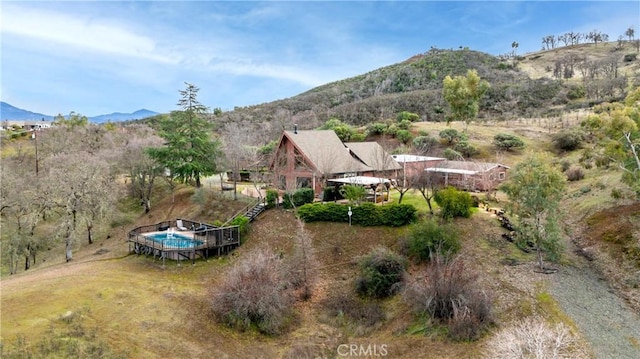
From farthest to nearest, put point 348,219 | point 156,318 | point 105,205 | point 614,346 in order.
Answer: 1. point 105,205
2. point 348,219
3. point 156,318
4. point 614,346

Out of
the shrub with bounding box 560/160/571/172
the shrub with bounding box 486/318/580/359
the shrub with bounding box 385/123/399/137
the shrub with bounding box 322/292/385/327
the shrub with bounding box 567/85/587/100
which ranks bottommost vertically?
the shrub with bounding box 322/292/385/327

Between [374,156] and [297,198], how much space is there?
34.7ft

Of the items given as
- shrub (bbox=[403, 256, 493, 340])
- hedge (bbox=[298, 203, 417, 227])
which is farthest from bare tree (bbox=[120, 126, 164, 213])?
shrub (bbox=[403, 256, 493, 340])

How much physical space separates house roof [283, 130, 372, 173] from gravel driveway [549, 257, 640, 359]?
61.1 ft

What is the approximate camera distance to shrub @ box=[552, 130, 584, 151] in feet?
168

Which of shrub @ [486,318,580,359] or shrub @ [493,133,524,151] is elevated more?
shrub @ [493,133,524,151]

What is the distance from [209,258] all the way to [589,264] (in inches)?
893

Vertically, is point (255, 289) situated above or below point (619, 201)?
below

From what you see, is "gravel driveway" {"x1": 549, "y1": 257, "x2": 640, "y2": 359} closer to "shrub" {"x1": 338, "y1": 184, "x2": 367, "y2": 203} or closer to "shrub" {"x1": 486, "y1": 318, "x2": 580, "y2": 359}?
"shrub" {"x1": 486, "y1": 318, "x2": 580, "y2": 359}

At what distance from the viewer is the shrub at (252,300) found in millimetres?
20469

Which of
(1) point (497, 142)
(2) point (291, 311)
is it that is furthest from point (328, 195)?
(1) point (497, 142)

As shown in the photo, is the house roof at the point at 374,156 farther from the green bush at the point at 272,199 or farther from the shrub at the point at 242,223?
the shrub at the point at 242,223

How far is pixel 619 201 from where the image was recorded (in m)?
28.6

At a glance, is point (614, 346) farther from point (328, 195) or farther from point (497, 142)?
point (497, 142)
